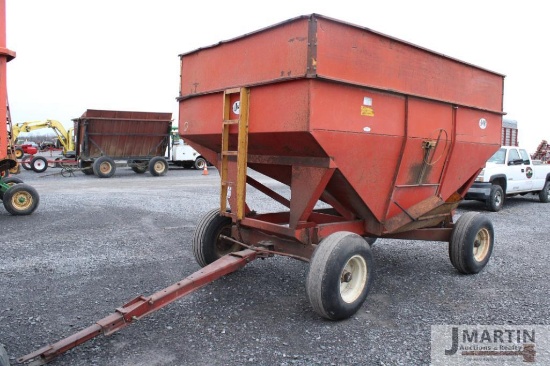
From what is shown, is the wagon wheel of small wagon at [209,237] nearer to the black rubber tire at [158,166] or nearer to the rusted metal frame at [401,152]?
the rusted metal frame at [401,152]

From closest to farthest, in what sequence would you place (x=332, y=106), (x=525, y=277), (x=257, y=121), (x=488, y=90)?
(x=332, y=106), (x=257, y=121), (x=525, y=277), (x=488, y=90)

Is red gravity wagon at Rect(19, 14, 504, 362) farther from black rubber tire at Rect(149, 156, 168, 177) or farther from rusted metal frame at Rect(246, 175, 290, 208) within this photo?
black rubber tire at Rect(149, 156, 168, 177)

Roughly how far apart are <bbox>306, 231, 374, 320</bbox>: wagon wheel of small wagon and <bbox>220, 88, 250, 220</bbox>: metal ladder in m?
1.03

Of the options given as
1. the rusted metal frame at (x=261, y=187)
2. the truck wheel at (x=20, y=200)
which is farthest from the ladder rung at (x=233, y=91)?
the truck wheel at (x=20, y=200)

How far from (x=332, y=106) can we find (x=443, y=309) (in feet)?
7.59

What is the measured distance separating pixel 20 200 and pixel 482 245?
28.4 feet

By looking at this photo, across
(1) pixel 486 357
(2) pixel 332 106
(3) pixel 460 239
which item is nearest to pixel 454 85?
(3) pixel 460 239

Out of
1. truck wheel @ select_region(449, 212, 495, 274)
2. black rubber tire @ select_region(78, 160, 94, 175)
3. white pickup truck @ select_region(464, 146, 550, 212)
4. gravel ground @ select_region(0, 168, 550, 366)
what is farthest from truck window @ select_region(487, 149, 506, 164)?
black rubber tire @ select_region(78, 160, 94, 175)

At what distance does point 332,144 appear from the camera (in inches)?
→ 168

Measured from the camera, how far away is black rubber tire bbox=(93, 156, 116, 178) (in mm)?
19203

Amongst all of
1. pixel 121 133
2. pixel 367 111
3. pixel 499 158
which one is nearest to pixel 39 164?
A: pixel 121 133

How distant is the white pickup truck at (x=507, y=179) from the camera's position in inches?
450

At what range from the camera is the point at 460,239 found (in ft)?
18.4

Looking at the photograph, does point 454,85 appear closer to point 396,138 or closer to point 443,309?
point 396,138
